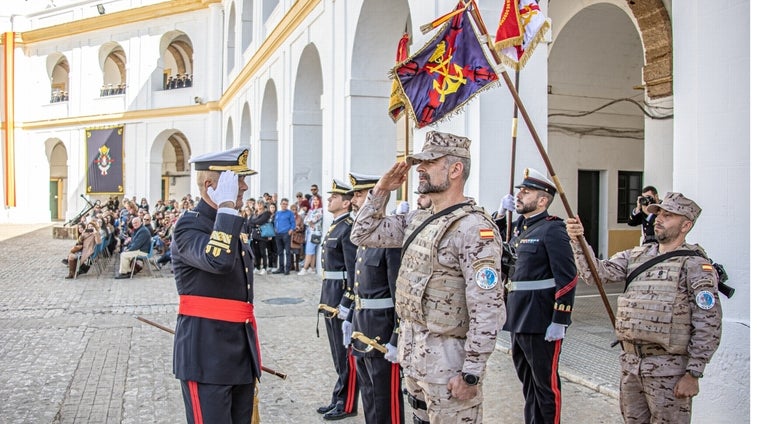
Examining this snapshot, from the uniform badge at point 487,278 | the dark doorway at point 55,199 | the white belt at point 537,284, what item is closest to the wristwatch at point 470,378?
the uniform badge at point 487,278

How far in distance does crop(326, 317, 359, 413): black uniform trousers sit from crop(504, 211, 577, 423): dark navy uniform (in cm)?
132

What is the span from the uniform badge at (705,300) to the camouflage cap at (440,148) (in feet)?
5.19

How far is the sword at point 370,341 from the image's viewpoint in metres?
4.08

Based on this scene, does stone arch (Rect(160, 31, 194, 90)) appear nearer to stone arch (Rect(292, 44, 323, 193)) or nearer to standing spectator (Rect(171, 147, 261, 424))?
stone arch (Rect(292, 44, 323, 193))

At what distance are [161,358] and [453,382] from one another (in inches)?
188

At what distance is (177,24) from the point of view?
30781mm

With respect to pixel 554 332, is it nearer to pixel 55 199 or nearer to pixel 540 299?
pixel 540 299

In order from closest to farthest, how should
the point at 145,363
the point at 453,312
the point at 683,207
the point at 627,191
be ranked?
the point at 453,312
the point at 683,207
the point at 145,363
the point at 627,191

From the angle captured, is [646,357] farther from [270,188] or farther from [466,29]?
[270,188]

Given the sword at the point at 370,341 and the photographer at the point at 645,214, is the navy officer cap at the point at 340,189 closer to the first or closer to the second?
the sword at the point at 370,341

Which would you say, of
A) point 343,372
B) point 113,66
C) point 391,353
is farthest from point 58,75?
point 391,353

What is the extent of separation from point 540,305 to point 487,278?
5.88 ft

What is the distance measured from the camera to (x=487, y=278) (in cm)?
302

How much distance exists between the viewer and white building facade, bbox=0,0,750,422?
4531 mm
